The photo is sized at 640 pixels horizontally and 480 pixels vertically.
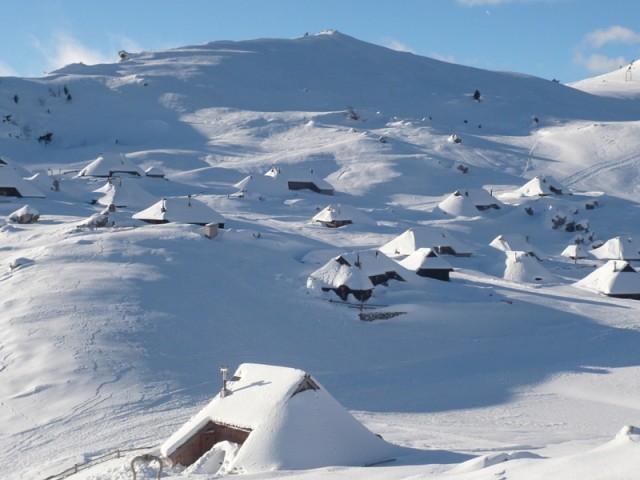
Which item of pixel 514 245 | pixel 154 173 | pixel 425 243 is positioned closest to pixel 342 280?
pixel 425 243

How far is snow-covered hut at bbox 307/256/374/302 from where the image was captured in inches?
1182

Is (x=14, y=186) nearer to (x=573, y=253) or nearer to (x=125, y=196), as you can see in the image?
(x=125, y=196)

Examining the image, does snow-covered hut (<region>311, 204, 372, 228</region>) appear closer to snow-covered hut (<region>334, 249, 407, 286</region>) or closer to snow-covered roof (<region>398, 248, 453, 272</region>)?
snow-covered roof (<region>398, 248, 453, 272</region>)

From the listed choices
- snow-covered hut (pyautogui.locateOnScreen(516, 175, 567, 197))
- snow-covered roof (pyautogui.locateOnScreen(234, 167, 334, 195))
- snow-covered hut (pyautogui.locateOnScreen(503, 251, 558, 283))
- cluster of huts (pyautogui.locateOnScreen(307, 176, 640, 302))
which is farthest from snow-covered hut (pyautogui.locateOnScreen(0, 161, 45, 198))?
snow-covered hut (pyautogui.locateOnScreen(516, 175, 567, 197))

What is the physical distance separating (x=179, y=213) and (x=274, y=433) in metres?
25.9

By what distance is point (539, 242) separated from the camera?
165 feet

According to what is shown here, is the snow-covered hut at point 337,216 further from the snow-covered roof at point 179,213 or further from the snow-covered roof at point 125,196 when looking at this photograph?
the snow-covered roof at point 125,196

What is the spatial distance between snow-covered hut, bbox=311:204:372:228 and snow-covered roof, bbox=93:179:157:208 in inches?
398

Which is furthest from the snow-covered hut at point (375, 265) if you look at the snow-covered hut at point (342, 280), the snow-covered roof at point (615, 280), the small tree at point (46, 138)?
the small tree at point (46, 138)

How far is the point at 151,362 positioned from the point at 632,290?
23.3 m

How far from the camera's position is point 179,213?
131 feet

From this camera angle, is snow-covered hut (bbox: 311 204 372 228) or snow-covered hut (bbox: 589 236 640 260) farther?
snow-covered hut (bbox: 311 204 372 228)

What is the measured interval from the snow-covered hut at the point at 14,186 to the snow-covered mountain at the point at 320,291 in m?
0.16

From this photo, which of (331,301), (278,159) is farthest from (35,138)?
(331,301)
